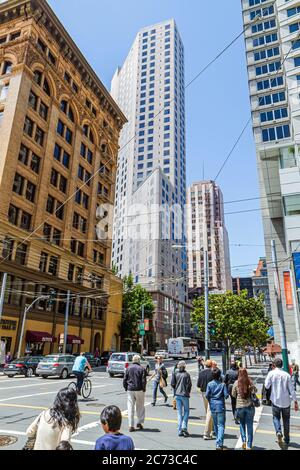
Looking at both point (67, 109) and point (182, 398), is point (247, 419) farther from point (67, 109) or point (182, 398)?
point (67, 109)

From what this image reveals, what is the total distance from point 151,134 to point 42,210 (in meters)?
73.5

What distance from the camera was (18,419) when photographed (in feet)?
30.3

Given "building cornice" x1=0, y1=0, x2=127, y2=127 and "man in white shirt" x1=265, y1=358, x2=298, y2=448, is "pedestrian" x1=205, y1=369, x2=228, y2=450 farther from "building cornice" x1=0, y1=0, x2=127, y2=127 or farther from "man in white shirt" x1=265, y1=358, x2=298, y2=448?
"building cornice" x1=0, y1=0, x2=127, y2=127

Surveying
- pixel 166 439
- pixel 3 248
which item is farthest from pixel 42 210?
pixel 166 439

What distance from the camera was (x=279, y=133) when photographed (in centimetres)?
4125

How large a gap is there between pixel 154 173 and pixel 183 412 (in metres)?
81.8

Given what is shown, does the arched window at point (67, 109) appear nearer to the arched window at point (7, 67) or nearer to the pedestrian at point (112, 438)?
the arched window at point (7, 67)

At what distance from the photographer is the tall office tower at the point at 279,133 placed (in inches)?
991

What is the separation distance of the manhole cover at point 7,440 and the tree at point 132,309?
48.2 m

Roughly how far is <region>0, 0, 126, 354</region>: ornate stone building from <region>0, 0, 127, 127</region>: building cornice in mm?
114

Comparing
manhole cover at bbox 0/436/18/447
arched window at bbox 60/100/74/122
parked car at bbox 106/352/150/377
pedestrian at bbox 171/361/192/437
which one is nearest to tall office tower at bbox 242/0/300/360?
parked car at bbox 106/352/150/377

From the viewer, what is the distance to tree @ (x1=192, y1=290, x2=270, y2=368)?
90.6 feet

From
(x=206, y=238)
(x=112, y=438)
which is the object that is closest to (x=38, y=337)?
(x=112, y=438)

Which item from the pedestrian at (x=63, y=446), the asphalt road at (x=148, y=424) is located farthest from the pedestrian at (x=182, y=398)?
the pedestrian at (x=63, y=446)
